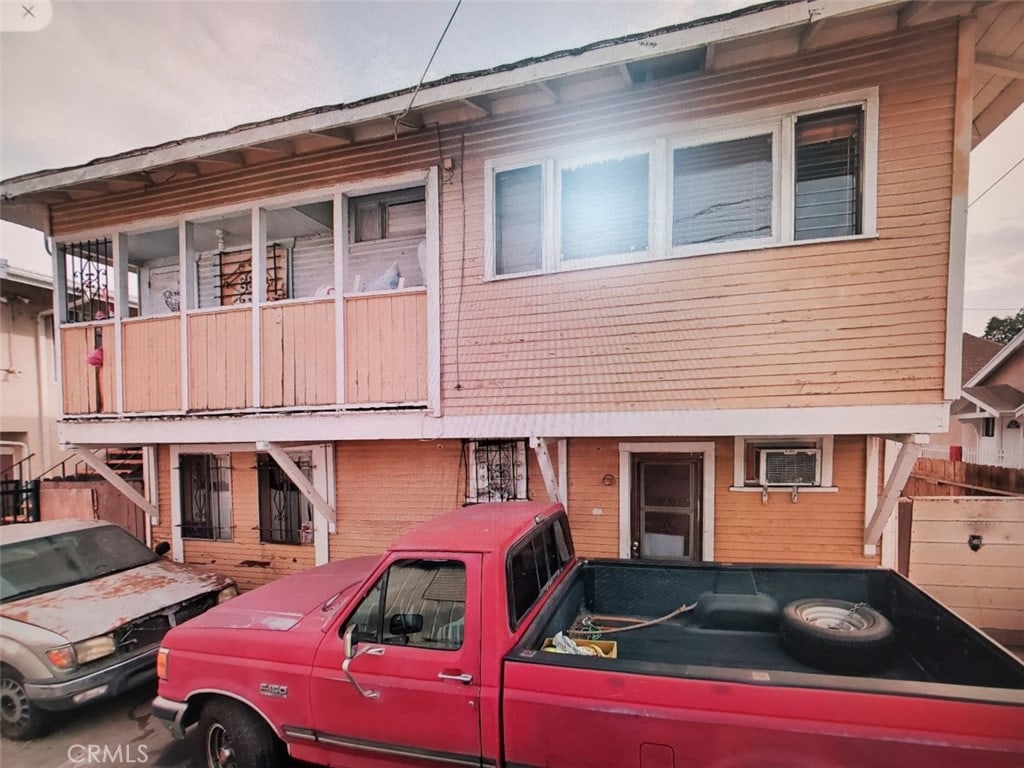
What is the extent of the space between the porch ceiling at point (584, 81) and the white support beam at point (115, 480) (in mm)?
3607

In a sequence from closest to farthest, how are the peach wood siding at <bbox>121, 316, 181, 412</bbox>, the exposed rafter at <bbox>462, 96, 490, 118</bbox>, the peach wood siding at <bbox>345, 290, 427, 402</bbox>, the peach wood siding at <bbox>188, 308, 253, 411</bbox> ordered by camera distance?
the exposed rafter at <bbox>462, 96, 490, 118</bbox>
the peach wood siding at <bbox>345, 290, 427, 402</bbox>
the peach wood siding at <bbox>188, 308, 253, 411</bbox>
the peach wood siding at <bbox>121, 316, 181, 412</bbox>

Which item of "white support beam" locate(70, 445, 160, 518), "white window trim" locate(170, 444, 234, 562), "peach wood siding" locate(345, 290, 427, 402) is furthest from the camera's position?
"white window trim" locate(170, 444, 234, 562)

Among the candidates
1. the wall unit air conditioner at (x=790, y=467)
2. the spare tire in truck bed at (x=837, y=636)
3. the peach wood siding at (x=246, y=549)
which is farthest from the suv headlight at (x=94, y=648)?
the wall unit air conditioner at (x=790, y=467)

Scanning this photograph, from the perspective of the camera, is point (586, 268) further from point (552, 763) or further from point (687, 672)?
point (552, 763)

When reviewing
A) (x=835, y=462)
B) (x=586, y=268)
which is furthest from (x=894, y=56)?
(x=835, y=462)

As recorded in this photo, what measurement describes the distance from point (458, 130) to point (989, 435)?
22.7 meters

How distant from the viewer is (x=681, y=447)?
549 cm

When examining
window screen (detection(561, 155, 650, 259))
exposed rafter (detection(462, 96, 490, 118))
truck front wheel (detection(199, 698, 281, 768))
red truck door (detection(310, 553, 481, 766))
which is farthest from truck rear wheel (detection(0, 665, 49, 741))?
exposed rafter (detection(462, 96, 490, 118))

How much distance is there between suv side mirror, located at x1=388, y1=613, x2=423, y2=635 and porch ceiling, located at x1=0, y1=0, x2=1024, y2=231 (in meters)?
4.63

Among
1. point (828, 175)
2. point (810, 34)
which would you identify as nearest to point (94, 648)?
point (828, 175)

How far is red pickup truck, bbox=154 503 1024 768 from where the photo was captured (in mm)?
2098
